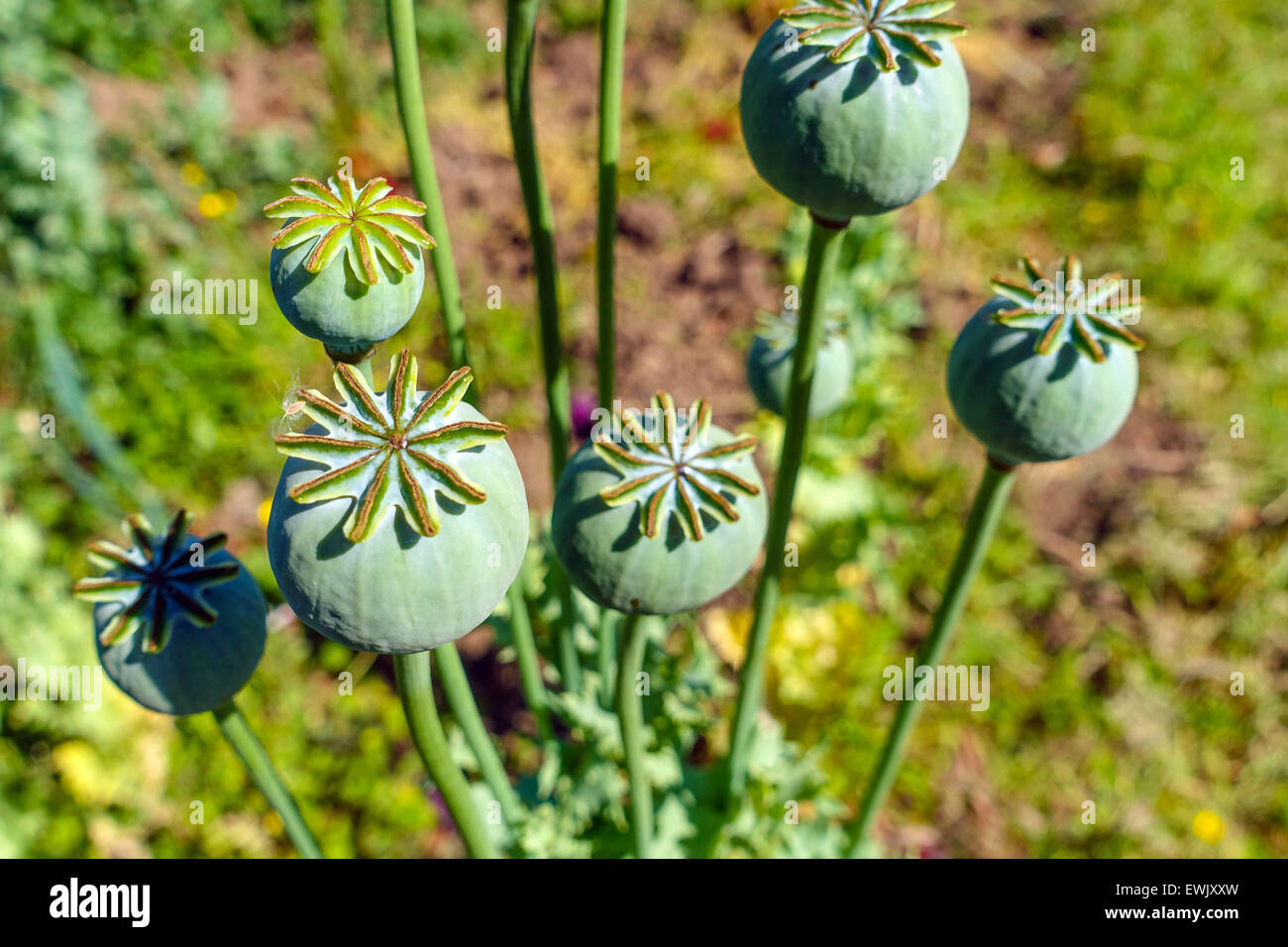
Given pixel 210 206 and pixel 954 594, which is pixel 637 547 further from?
pixel 210 206

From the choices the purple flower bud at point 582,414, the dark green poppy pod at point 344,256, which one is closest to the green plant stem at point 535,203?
the dark green poppy pod at point 344,256

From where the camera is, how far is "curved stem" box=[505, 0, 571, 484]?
4.33ft

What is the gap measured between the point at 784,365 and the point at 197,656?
3.44 feet

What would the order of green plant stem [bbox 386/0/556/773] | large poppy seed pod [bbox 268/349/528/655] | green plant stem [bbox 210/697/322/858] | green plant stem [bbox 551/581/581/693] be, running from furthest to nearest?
green plant stem [bbox 551/581/581/693]
green plant stem [bbox 210/697/322/858]
green plant stem [bbox 386/0/556/773]
large poppy seed pod [bbox 268/349/528/655]

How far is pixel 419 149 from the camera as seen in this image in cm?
130

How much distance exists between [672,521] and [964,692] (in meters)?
2.22

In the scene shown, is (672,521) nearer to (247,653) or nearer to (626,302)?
(247,653)


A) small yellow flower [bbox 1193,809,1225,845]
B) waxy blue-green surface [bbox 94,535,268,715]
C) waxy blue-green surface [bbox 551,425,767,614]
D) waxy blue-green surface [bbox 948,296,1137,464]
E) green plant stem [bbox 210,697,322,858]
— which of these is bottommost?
small yellow flower [bbox 1193,809,1225,845]

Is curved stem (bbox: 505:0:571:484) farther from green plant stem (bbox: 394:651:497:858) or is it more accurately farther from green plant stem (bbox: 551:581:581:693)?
green plant stem (bbox: 394:651:497:858)

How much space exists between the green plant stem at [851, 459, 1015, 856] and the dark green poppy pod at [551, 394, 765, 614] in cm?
46

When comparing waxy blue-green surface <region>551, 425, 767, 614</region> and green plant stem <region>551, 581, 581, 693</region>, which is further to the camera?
green plant stem <region>551, 581, 581, 693</region>

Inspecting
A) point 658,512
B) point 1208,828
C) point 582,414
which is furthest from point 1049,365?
point 1208,828

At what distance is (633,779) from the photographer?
5.47 feet

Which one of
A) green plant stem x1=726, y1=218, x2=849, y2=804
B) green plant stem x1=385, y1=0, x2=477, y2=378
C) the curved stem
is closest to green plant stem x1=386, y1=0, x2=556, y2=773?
green plant stem x1=385, y1=0, x2=477, y2=378
